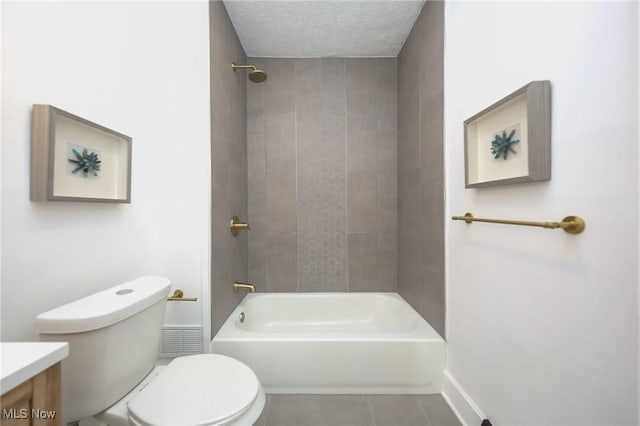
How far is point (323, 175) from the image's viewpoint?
221cm

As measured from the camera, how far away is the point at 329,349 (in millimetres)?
1456

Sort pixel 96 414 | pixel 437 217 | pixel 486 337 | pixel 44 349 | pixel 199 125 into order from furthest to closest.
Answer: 1. pixel 437 217
2. pixel 199 125
3. pixel 486 337
4. pixel 96 414
5. pixel 44 349

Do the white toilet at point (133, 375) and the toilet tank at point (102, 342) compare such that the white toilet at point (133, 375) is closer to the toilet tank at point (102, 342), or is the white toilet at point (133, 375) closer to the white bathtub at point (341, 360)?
the toilet tank at point (102, 342)

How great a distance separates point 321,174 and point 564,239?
165 centimetres

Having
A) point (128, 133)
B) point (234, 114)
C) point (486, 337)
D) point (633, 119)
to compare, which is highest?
point (234, 114)

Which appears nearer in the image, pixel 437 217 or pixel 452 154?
pixel 452 154

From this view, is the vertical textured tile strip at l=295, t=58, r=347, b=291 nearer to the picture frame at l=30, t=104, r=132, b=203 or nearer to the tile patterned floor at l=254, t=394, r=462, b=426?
the tile patterned floor at l=254, t=394, r=462, b=426

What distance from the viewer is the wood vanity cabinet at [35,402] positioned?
0.48 meters

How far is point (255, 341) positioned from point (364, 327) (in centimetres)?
101

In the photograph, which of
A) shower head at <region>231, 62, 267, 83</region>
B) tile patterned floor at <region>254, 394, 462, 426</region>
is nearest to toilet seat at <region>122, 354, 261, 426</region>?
tile patterned floor at <region>254, 394, 462, 426</region>

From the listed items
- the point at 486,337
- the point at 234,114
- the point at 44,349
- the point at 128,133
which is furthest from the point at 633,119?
the point at 234,114

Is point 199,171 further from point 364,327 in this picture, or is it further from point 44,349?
point 364,327

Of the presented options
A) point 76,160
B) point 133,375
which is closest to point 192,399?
point 133,375

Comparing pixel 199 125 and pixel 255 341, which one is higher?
pixel 199 125
